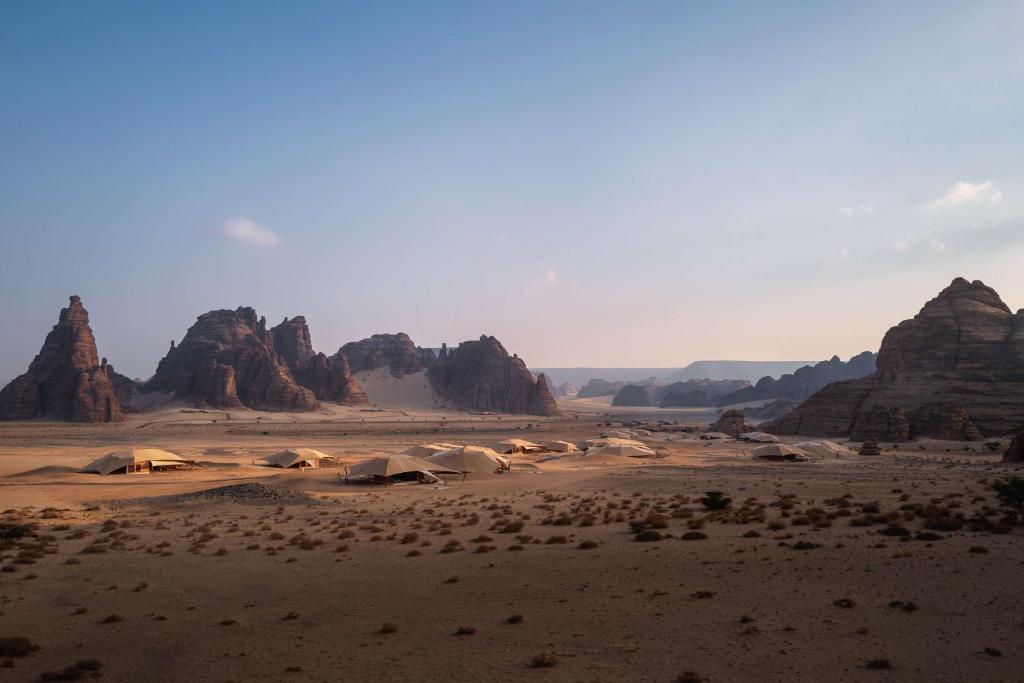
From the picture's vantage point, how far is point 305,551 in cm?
1747

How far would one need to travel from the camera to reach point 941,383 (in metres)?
76.5

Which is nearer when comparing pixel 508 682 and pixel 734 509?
pixel 508 682

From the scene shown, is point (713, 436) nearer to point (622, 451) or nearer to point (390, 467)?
point (622, 451)

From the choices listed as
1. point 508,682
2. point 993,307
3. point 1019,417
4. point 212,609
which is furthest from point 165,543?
point 993,307

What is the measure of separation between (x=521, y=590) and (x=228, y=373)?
447 ft

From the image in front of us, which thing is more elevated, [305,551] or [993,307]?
[993,307]

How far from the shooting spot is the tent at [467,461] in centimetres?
3847

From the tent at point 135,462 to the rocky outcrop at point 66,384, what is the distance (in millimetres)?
77227

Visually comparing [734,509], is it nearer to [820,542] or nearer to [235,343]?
[820,542]

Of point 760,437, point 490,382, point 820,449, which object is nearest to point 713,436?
point 760,437

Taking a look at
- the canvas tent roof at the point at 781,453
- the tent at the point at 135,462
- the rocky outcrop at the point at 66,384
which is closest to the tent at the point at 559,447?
the canvas tent roof at the point at 781,453

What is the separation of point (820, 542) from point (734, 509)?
22.0 feet

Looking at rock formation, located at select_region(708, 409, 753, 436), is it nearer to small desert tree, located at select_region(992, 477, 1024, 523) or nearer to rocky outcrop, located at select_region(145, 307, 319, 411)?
small desert tree, located at select_region(992, 477, 1024, 523)

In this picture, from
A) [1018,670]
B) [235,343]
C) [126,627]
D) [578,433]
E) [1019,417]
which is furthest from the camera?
[235,343]
